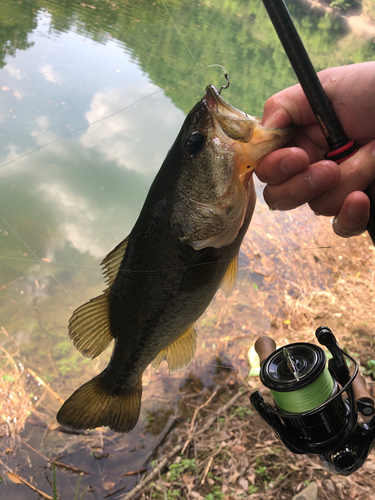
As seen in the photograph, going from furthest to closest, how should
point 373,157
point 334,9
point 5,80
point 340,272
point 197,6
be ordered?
1. point 334,9
2. point 197,6
3. point 340,272
4. point 5,80
5. point 373,157

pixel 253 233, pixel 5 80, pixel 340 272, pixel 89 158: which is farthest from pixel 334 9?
pixel 5 80

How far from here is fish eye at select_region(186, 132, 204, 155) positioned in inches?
54.8

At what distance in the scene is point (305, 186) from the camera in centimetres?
137

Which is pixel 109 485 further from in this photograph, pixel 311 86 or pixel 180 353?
pixel 311 86

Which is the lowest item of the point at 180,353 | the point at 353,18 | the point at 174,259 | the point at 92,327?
the point at 180,353

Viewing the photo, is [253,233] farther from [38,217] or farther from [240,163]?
[240,163]

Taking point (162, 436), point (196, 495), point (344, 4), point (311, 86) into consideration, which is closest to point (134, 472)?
point (162, 436)

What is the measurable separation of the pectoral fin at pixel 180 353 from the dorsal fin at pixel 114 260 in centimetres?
55

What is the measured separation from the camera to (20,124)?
2.64 metres

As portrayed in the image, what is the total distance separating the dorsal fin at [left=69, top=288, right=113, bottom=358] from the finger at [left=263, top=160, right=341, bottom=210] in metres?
0.93

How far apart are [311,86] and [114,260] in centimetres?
109

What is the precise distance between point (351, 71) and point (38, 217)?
320 cm

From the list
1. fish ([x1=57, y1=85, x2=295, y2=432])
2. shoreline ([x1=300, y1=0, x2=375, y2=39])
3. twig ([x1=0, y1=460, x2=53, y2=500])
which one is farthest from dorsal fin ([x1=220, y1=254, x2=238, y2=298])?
shoreline ([x1=300, y1=0, x2=375, y2=39])

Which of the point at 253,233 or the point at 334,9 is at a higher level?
the point at 334,9
